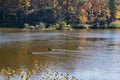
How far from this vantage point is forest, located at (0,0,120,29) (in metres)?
91.2

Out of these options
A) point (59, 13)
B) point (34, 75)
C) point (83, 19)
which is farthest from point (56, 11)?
point (34, 75)

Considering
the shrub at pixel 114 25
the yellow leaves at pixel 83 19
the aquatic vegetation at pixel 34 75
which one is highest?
the aquatic vegetation at pixel 34 75

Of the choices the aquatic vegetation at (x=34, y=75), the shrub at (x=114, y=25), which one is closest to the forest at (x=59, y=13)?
the shrub at (x=114, y=25)

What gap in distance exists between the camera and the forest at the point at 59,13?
9119 centimetres

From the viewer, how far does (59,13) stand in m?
93.4

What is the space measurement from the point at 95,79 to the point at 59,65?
22.8 ft

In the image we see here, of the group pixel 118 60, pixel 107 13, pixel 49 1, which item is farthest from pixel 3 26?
pixel 118 60

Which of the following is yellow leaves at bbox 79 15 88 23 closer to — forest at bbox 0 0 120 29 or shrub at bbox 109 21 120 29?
forest at bbox 0 0 120 29

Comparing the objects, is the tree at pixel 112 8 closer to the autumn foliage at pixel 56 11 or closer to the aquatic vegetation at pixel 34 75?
the autumn foliage at pixel 56 11

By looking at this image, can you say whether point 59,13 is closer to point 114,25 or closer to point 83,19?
point 83,19

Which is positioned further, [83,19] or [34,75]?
[83,19]

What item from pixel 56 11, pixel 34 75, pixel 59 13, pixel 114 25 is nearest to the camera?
pixel 34 75

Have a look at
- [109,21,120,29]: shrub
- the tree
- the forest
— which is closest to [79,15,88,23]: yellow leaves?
the forest

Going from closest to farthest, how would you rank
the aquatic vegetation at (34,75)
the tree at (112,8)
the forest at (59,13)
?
the aquatic vegetation at (34,75), the forest at (59,13), the tree at (112,8)
